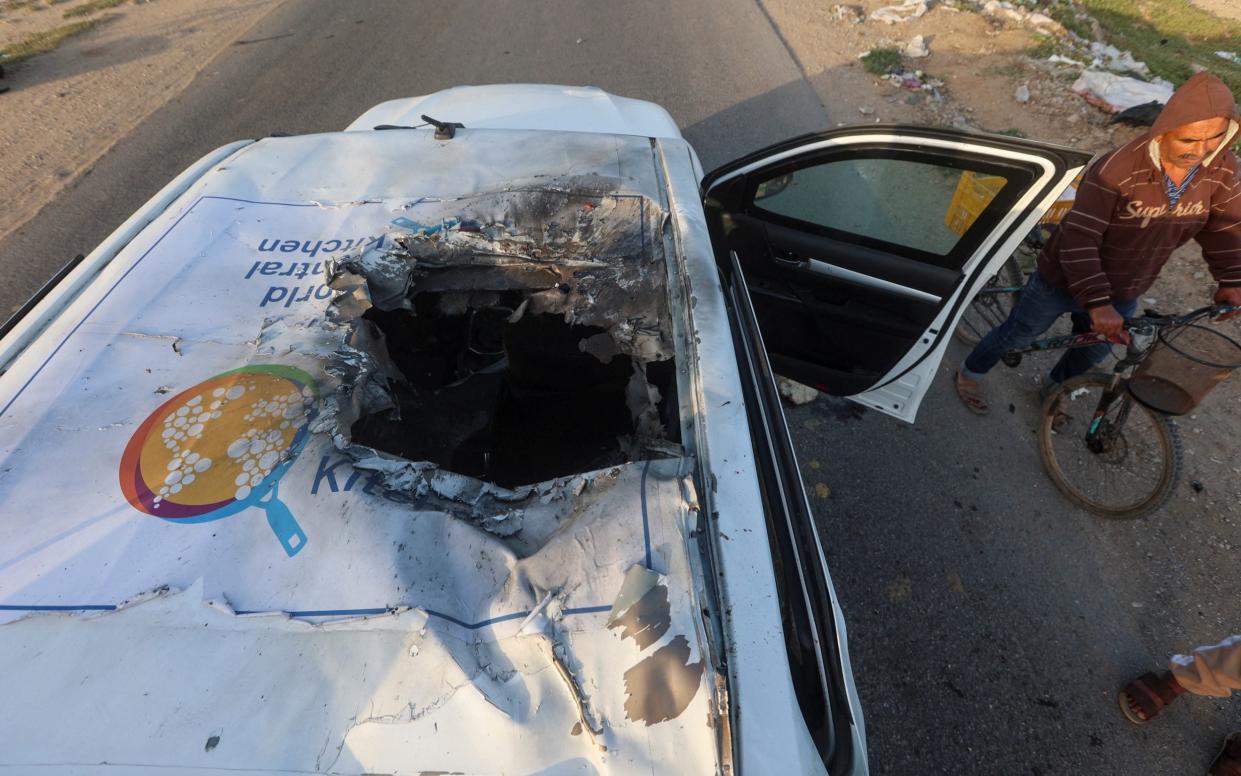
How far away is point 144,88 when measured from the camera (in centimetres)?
596

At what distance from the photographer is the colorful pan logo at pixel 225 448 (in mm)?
1211

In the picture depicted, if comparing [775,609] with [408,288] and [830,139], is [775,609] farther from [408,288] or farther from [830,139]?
[830,139]

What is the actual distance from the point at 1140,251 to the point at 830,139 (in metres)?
1.57

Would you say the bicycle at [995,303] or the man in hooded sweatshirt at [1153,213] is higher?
the man in hooded sweatshirt at [1153,213]

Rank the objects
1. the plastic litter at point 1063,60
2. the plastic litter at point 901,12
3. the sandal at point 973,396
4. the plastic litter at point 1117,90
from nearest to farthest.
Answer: the sandal at point 973,396
the plastic litter at point 1117,90
the plastic litter at point 1063,60
the plastic litter at point 901,12

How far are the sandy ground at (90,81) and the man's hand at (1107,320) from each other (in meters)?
7.30

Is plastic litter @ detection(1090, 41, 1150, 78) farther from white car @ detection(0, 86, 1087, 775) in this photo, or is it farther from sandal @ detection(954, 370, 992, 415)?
white car @ detection(0, 86, 1087, 775)

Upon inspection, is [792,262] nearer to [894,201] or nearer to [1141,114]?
[894,201]

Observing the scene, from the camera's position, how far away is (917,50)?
6.52 metres

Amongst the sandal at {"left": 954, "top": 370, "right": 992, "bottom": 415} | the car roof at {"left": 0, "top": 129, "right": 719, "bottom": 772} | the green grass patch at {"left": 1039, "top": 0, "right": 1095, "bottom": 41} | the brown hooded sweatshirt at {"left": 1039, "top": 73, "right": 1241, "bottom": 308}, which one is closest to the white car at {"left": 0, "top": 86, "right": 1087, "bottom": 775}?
the car roof at {"left": 0, "top": 129, "right": 719, "bottom": 772}

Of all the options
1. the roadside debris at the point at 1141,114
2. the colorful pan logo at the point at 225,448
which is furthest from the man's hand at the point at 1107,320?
the roadside debris at the point at 1141,114

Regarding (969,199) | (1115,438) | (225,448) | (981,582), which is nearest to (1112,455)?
(1115,438)

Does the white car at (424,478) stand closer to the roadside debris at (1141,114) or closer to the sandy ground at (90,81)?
the sandy ground at (90,81)

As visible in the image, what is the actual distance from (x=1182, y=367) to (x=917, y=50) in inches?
227
